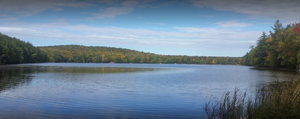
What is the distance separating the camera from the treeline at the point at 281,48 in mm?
53594

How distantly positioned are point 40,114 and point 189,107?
786cm

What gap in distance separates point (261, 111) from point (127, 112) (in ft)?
20.7

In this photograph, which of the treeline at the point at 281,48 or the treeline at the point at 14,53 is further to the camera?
the treeline at the point at 14,53

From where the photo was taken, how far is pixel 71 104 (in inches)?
576

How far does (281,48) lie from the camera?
61844mm

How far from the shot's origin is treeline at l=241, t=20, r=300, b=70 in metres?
53.6

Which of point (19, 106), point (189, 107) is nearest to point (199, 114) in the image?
point (189, 107)

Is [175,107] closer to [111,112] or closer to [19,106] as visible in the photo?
[111,112]

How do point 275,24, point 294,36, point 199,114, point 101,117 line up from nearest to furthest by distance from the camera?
1. point 101,117
2. point 199,114
3. point 294,36
4. point 275,24

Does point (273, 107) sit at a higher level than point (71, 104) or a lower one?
higher

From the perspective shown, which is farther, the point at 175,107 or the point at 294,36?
the point at 294,36

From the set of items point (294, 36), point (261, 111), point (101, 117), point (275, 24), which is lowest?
point (101, 117)

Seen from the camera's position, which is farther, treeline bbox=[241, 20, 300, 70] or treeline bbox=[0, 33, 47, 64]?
treeline bbox=[0, 33, 47, 64]

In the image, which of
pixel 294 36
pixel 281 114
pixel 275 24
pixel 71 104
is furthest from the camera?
pixel 275 24
